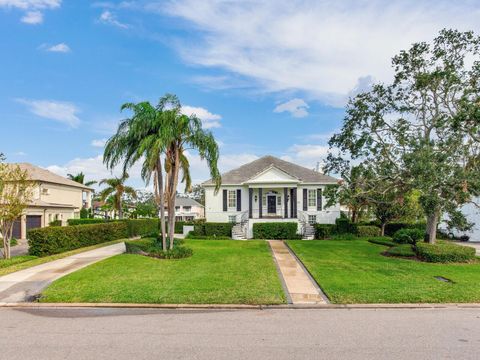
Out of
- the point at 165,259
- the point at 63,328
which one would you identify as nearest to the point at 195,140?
the point at 165,259

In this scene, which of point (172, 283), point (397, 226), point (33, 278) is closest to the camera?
point (172, 283)

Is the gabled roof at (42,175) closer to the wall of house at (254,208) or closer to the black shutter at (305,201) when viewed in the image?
the wall of house at (254,208)

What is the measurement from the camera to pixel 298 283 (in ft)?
37.1

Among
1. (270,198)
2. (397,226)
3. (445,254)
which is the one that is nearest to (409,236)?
(445,254)

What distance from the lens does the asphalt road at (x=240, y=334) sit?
231 inches

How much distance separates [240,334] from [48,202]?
32325mm

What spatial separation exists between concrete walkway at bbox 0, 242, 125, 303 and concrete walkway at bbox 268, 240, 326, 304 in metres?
7.23

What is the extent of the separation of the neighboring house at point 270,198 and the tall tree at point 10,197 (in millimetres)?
16620

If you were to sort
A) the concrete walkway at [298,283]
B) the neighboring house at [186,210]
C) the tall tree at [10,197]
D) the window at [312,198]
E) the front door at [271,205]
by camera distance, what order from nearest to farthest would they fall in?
the concrete walkway at [298,283] → the tall tree at [10,197] → the window at [312,198] → the front door at [271,205] → the neighboring house at [186,210]

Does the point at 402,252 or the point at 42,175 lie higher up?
the point at 42,175

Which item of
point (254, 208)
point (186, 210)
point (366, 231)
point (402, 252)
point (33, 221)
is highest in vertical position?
point (254, 208)

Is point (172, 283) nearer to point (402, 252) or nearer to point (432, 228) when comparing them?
point (402, 252)

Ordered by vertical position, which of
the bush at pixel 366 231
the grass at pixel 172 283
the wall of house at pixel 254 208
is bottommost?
the grass at pixel 172 283

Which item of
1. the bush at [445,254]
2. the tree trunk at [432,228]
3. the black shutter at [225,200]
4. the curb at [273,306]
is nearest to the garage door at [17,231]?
the black shutter at [225,200]
